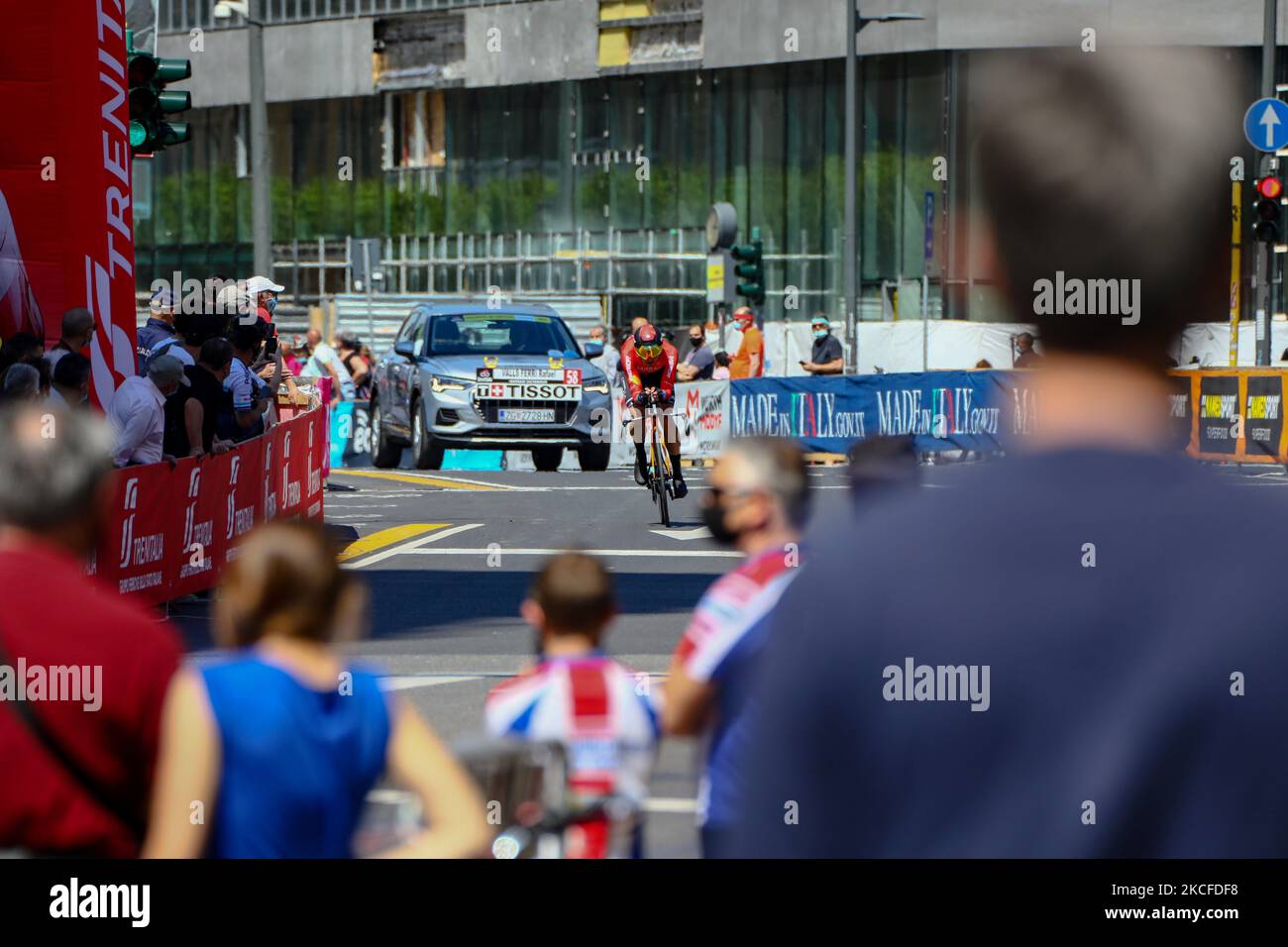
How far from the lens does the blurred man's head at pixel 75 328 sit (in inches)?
523

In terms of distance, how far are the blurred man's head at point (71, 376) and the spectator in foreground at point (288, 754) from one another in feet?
29.8

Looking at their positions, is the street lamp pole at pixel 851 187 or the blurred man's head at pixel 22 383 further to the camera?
the street lamp pole at pixel 851 187

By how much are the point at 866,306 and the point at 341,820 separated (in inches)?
1867

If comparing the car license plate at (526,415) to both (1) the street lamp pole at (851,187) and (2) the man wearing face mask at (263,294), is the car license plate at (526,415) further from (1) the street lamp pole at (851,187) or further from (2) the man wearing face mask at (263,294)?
(1) the street lamp pole at (851,187)

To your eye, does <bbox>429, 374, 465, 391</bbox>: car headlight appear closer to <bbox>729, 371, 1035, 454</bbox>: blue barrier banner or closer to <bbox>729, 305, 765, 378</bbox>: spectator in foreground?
<bbox>729, 371, 1035, 454</bbox>: blue barrier banner

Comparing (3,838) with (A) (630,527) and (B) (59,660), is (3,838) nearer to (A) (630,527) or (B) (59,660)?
(B) (59,660)

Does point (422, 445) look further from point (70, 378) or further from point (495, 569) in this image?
→ point (70, 378)

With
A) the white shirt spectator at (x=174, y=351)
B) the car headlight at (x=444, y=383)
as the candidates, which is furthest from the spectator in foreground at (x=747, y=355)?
the white shirt spectator at (x=174, y=351)

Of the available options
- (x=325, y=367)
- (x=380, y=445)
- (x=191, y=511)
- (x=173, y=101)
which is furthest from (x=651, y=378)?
(x=325, y=367)

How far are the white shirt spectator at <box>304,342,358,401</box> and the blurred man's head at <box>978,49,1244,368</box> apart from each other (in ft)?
83.2

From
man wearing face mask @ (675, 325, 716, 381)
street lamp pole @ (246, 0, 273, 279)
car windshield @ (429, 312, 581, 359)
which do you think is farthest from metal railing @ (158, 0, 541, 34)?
car windshield @ (429, 312, 581, 359)

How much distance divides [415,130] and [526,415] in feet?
113

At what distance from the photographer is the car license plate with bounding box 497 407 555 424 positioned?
24375mm

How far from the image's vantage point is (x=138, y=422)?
12.8 meters
